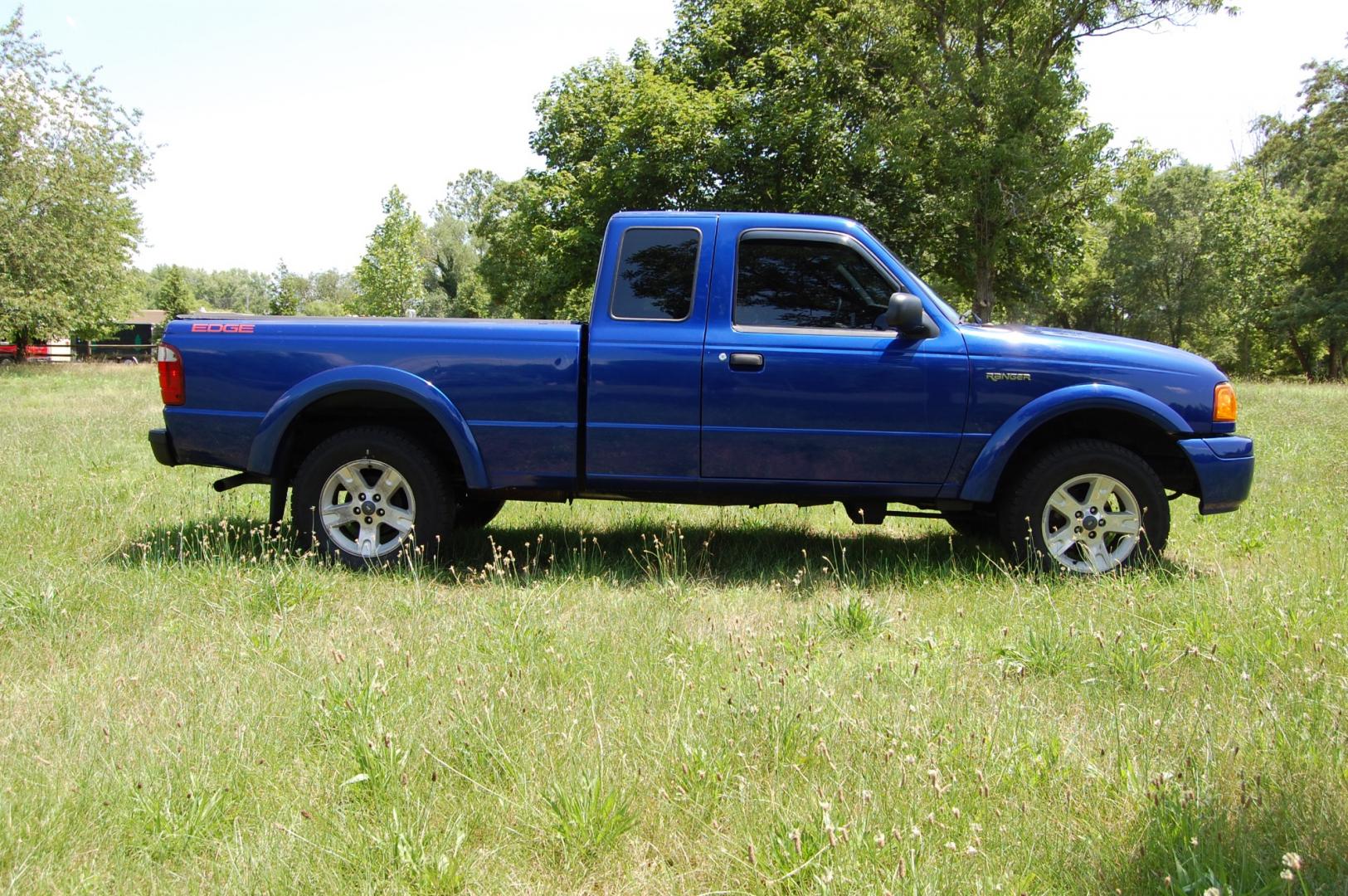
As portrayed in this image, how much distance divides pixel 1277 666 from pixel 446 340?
4.27 meters

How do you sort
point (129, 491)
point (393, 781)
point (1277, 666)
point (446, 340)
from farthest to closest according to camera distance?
point (129, 491), point (446, 340), point (1277, 666), point (393, 781)

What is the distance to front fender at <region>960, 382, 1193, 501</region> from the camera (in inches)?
197

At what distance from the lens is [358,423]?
541 cm

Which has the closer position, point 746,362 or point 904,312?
point 904,312

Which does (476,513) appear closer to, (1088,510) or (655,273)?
(655,273)

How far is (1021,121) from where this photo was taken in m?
20.0

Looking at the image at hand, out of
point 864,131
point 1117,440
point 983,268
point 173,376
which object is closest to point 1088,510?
point 1117,440

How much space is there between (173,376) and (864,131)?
66.9 feet

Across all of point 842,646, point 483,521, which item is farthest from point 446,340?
point 842,646

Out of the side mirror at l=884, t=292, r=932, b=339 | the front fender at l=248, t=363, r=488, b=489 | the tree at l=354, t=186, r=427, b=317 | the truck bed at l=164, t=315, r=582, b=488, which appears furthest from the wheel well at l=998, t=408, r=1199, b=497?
the tree at l=354, t=186, r=427, b=317

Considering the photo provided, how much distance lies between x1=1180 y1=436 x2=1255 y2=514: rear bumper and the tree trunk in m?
16.7

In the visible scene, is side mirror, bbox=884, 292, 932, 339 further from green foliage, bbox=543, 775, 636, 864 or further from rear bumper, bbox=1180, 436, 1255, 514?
green foliage, bbox=543, 775, 636, 864

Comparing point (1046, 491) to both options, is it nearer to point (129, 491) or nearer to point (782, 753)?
point (782, 753)

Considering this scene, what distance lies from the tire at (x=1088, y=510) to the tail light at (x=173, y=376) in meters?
4.77
